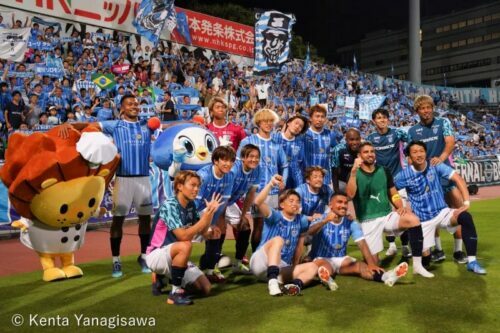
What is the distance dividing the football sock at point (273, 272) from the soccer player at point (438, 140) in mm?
2611

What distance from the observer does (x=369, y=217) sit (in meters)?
6.04

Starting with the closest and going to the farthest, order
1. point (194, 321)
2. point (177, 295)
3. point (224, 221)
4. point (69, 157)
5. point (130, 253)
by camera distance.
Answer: point (194, 321), point (177, 295), point (69, 157), point (224, 221), point (130, 253)

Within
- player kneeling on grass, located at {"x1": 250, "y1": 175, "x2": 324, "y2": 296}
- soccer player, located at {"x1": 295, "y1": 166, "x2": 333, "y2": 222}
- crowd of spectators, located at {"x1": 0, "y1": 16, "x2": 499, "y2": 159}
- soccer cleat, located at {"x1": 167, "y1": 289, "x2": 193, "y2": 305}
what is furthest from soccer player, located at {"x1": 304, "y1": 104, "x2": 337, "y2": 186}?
crowd of spectators, located at {"x1": 0, "y1": 16, "x2": 499, "y2": 159}

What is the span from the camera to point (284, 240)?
5.36m

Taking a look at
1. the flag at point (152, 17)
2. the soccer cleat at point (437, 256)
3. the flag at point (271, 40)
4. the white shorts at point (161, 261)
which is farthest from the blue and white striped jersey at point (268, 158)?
the flag at point (152, 17)

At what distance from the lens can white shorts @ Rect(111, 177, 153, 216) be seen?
605cm

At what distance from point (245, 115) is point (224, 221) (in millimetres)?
12617

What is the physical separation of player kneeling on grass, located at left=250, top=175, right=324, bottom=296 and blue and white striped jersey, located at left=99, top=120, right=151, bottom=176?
5.49 ft

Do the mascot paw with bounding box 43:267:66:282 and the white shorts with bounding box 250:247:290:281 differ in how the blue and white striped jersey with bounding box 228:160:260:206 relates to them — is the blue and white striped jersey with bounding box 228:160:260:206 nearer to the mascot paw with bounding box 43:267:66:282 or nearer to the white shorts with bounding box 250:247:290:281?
the white shorts with bounding box 250:247:290:281

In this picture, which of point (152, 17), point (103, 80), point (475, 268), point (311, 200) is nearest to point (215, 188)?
point (311, 200)

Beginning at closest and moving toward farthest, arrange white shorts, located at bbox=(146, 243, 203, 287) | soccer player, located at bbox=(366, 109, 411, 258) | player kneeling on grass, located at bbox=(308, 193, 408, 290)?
white shorts, located at bbox=(146, 243, 203, 287), player kneeling on grass, located at bbox=(308, 193, 408, 290), soccer player, located at bbox=(366, 109, 411, 258)

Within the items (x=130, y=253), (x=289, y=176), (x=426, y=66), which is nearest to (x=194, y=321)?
(x=289, y=176)

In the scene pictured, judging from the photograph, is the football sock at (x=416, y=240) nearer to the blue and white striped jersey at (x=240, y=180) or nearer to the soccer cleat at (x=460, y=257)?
the soccer cleat at (x=460, y=257)

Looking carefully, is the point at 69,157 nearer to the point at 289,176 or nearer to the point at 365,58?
the point at 289,176
